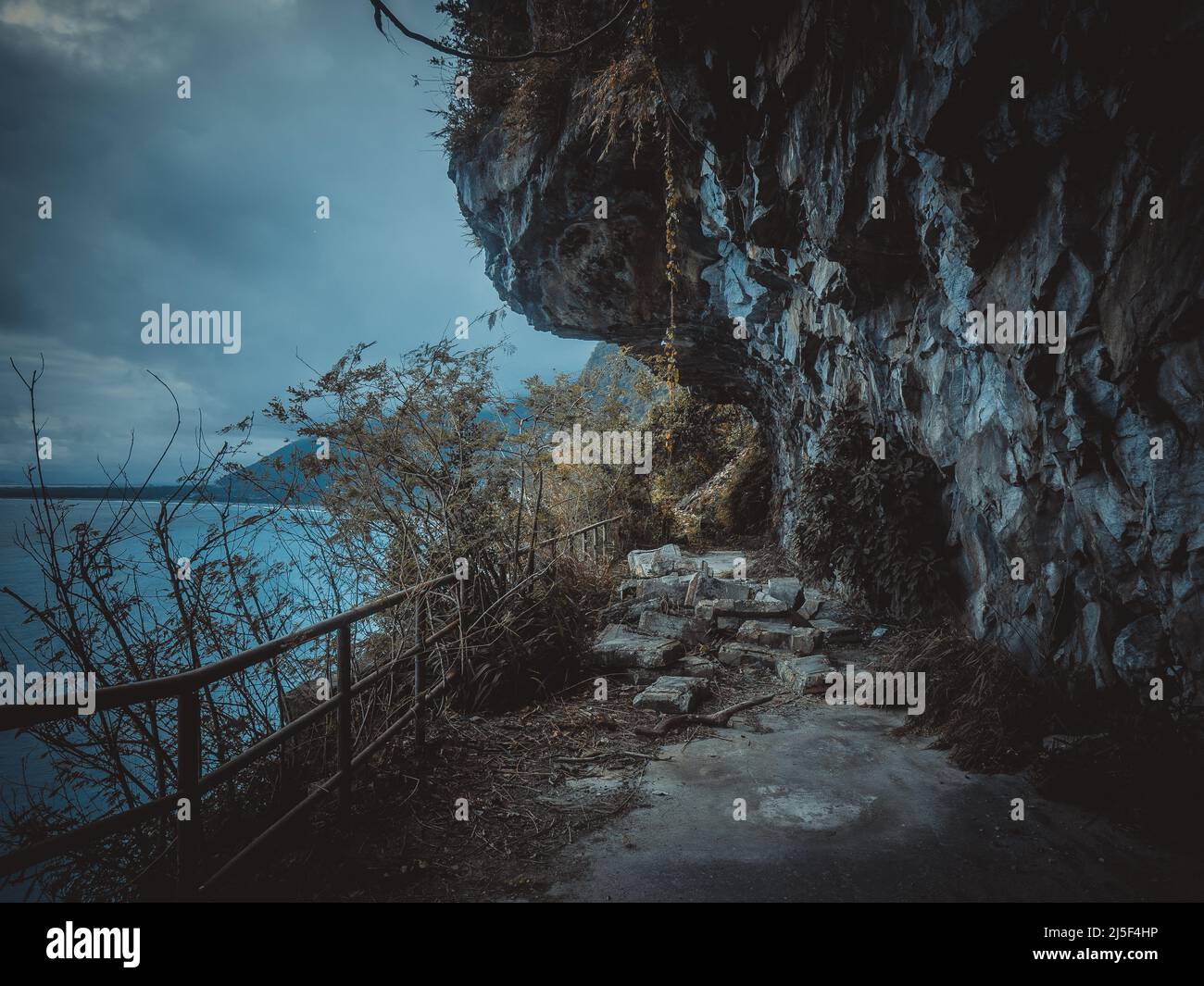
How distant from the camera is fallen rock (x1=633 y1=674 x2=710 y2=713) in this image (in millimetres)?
4984

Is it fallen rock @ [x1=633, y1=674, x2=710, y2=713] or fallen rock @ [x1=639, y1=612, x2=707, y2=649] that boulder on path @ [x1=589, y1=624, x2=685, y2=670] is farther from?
fallen rock @ [x1=633, y1=674, x2=710, y2=713]

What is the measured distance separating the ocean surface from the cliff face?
15.4 ft

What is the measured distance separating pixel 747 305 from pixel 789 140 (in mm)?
3501

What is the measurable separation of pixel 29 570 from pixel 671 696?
3971 millimetres

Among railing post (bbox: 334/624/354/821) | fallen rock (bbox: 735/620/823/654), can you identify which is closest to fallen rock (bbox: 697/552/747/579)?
fallen rock (bbox: 735/620/823/654)

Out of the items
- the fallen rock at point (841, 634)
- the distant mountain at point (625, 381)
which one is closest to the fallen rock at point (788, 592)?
the fallen rock at point (841, 634)

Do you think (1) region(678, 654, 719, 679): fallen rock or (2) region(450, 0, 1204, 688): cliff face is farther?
(1) region(678, 654, 719, 679): fallen rock

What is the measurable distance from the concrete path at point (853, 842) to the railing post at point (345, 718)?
1.18 metres

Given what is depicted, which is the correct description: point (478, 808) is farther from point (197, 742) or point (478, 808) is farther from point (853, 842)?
point (853, 842)

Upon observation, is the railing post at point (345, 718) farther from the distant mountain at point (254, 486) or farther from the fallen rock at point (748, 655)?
the fallen rock at point (748, 655)

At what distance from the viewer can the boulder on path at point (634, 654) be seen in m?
5.90

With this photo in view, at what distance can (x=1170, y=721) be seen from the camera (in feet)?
11.1

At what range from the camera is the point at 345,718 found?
3266 millimetres

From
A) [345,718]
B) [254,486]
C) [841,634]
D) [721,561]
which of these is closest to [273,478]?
[254,486]
